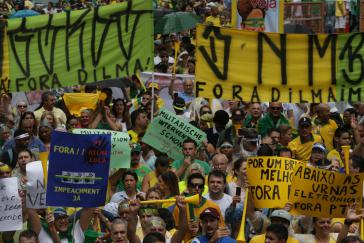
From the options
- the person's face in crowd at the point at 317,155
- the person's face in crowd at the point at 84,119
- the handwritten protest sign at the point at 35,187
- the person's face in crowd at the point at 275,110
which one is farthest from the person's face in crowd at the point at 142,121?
the handwritten protest sign at the point at 35,187

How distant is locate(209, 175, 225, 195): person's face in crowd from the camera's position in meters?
13.0

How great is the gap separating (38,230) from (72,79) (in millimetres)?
2934

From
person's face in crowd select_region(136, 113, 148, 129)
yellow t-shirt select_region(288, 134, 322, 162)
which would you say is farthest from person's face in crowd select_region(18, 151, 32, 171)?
yellow t-shirt select_region(288, 134, 322, 162)

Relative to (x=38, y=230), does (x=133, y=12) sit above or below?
above

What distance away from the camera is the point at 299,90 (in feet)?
47.1

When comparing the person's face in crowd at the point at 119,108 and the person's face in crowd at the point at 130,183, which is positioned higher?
the person's face in crowd at the point at 119,108

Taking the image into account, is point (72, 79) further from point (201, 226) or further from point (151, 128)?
point (201, 226)

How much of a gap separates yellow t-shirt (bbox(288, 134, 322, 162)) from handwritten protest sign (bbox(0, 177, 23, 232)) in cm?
441

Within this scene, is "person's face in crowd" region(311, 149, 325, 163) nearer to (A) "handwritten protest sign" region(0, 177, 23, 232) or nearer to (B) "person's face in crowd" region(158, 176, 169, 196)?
(B) "person's face in crowd" region(158, 176, 169, 196)

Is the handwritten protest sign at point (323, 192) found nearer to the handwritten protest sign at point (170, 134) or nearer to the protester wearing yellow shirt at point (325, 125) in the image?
the handwritten protest sign at point (170, 134)

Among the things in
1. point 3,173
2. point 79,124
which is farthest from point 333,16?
point 3,173

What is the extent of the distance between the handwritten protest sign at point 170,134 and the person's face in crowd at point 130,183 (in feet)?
5.79

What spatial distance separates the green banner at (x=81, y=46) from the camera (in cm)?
1476

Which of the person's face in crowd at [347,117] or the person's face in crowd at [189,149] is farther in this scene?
the person's face in crowd at [347,117]
